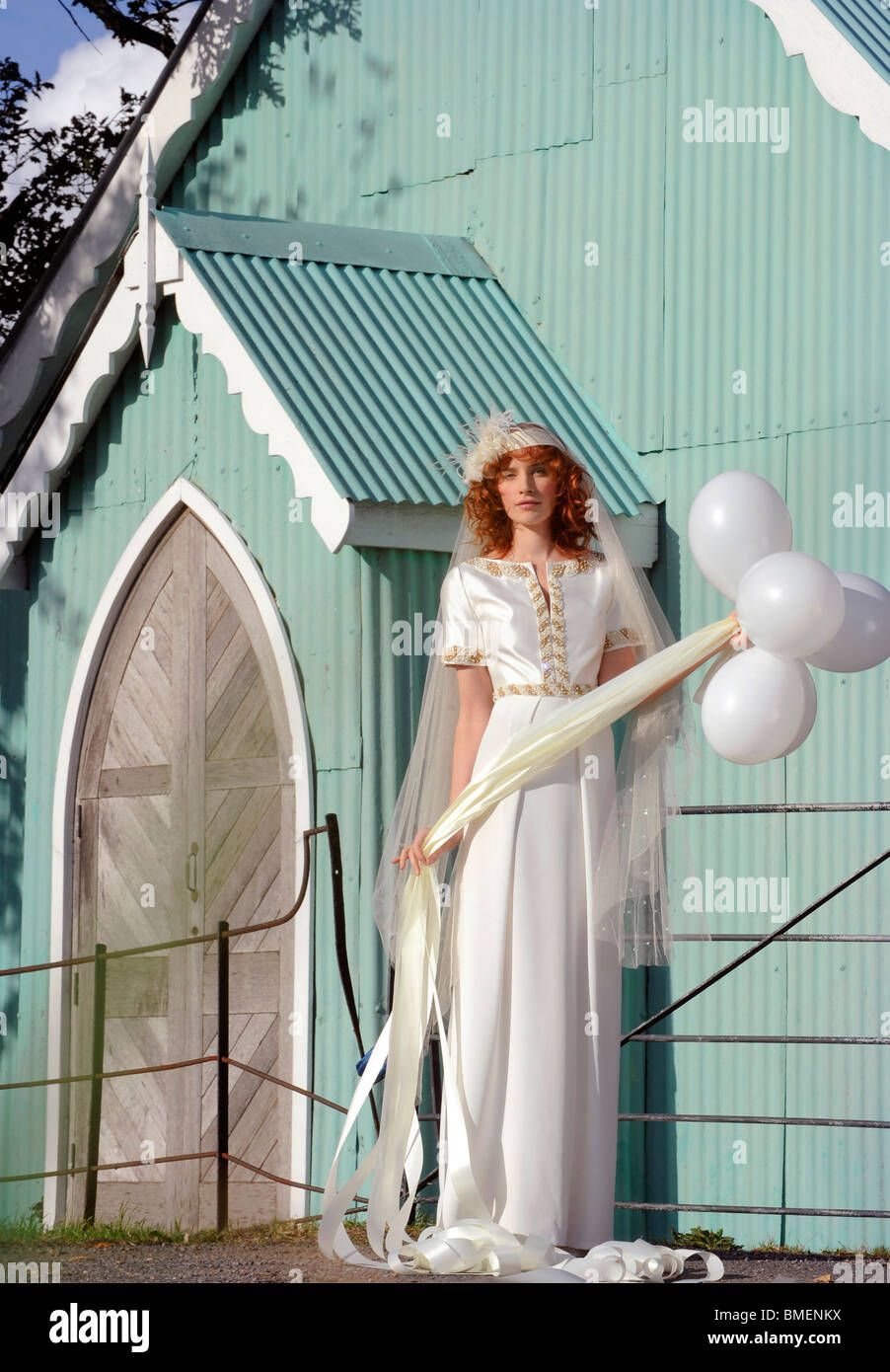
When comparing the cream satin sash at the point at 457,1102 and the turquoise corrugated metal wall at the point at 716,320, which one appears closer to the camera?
the cream satin sash at the point at 457,1102

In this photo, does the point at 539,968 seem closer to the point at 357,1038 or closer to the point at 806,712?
the point at 806,712

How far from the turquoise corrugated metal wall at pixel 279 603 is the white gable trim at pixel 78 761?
0.17 feet

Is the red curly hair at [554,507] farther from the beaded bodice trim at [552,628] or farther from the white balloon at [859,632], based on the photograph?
the white balloon at [859,632]

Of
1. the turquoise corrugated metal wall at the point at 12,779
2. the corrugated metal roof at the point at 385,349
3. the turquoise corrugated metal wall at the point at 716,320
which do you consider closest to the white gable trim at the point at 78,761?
the turquoise corrugated metal wall at the point at 12,779

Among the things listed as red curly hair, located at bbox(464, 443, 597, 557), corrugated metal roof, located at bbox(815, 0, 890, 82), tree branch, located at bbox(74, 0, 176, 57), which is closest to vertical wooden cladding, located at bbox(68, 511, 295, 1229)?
red curly hair, located at bbox(464, 443, 597, 557)

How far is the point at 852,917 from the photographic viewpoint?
710cm

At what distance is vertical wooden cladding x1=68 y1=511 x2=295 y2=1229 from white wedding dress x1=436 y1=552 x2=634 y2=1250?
8.50 ft

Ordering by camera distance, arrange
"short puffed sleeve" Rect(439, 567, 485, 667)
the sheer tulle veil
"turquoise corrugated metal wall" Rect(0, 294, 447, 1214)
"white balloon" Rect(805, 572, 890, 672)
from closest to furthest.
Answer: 1. "white balloon" Rect(805, 572, 890, 672)
2. the sheer tulle veil
3. "short puffed sleeve" Rect(439, 567, 485, 667)
4. "turquoise corrugated metal wall" Rect(0, 294, 447, 1214)

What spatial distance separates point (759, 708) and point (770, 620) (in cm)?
22

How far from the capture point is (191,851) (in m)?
7.89

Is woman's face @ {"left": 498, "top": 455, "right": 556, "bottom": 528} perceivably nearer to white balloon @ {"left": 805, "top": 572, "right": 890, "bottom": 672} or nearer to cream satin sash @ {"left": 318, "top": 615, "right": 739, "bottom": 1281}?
cream satin sash @ {"left": 318, "top": 615, "right": 739, "bottom": 1281}

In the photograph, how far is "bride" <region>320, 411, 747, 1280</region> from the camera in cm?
477

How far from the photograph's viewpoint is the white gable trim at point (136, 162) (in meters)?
9.21

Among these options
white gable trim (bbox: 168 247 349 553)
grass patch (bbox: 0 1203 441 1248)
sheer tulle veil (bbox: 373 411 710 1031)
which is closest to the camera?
sheer tulle veil (bbox: 373 411 710 1031)
